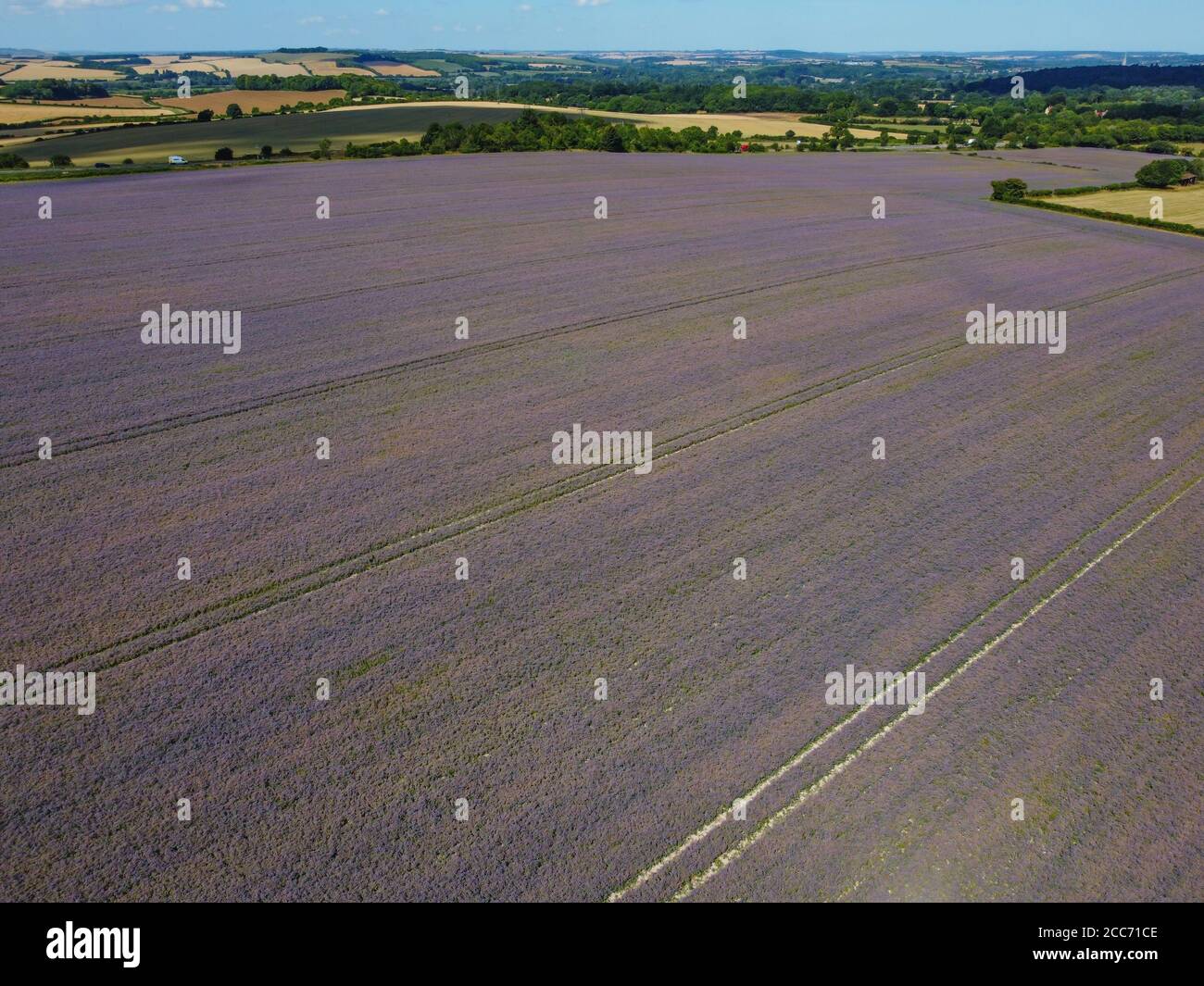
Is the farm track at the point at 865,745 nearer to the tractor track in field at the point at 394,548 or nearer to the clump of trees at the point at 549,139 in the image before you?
the tractor track in field at the point at 394,548

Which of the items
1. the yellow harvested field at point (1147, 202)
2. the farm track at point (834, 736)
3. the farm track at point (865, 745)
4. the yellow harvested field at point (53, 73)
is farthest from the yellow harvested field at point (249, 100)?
the farm track at point (865, 745)

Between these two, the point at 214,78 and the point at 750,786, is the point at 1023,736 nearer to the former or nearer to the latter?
the point at 750,786

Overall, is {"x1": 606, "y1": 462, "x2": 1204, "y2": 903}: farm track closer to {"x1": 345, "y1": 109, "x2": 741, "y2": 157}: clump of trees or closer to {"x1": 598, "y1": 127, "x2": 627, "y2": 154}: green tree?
{"x1": 345, "y1": 109, "x2": 741, "y2": 157}: clump of trees

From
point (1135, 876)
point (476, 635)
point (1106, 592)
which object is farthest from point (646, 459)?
point (1135, 876)

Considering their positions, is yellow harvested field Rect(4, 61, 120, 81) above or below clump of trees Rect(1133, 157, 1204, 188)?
above

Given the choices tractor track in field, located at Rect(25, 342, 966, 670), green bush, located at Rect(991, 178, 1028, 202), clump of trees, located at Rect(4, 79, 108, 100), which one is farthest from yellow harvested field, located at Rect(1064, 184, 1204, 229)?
clump of trees, located at Rect(4, 79, 108, 100)
